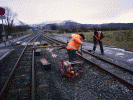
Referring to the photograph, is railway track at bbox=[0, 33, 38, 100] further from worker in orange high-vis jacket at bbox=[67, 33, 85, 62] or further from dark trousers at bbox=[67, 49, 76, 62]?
worker in orange high-vis jacket at bbox=[67, 33, 85, 62]

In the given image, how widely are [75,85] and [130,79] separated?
2.46 m

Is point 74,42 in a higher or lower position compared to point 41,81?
higher

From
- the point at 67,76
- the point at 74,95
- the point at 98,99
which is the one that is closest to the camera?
the point at 98,99

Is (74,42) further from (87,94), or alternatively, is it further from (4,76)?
(4,76)

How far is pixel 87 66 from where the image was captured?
5.72m

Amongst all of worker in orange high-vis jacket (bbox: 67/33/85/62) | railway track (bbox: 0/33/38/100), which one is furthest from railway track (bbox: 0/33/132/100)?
worker in orange high-vis jacket (bbox: 67/33/85/62)

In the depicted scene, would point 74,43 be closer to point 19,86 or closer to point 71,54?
point 71,54

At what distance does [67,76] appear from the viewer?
466cm

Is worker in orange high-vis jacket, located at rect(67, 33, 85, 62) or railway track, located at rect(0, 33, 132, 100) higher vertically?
worker in orange high-vis jacket, located at rect(67, 33, 85, 62)

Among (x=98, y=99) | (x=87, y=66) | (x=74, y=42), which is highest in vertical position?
(x=74, y=42)

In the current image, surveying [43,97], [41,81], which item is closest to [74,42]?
[41,81]

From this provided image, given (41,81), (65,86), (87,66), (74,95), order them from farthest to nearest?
1. (87,66)
2. (41,81)
3. (65,86)
4. (74,95)

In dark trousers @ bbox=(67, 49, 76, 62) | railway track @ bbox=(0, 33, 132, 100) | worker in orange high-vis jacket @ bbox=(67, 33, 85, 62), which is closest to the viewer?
railway track @ bbox=(0, 33, 132, 100)

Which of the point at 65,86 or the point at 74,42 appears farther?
the point at 74,42
